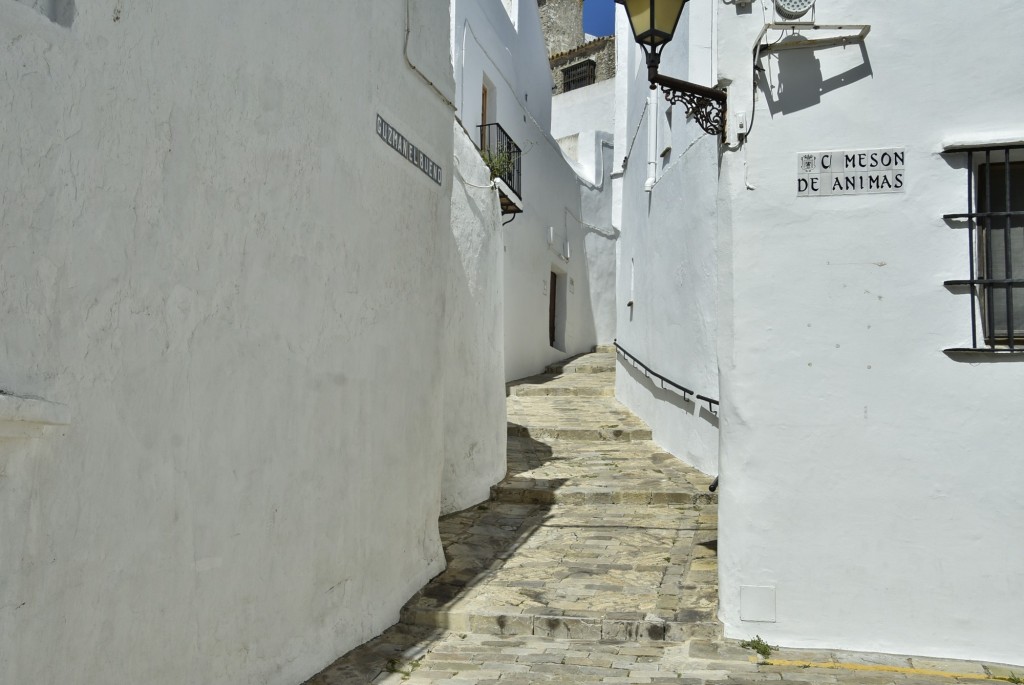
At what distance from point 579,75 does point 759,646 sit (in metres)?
24.8

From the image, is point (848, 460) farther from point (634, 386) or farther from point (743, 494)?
point (634, 386)

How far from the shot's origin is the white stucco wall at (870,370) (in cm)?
511

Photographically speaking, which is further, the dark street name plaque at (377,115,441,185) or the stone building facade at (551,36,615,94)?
the stone building facade at (551,36,615,94)

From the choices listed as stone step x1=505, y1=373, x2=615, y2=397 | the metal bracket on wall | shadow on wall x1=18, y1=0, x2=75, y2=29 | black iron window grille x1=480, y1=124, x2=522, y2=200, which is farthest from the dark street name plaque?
black iron window grille x1=480, y1=124, x2=522, y2=200

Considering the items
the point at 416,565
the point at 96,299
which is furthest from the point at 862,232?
the point at 96,299

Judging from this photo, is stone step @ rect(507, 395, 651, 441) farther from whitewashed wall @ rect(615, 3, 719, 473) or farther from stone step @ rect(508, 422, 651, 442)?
whitewashed wall @ rect(615, 3, 719, 473)

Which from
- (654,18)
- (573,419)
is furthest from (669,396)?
(654,18)

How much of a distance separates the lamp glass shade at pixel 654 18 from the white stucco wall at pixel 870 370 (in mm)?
476

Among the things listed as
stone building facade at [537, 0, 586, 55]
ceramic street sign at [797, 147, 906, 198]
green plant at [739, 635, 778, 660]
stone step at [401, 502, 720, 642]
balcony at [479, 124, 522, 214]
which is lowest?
green plant at [739, 635, 778, 660]

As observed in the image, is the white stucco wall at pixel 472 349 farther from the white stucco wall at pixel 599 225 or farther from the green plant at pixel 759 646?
the white stucco wall at pixel 599 225

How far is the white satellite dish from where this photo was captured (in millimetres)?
5328

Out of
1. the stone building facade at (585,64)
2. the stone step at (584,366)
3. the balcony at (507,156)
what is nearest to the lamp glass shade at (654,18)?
the balcony at (507,156)

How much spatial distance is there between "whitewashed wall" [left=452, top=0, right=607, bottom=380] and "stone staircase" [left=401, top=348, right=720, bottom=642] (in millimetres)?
5076

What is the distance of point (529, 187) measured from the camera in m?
17.1
